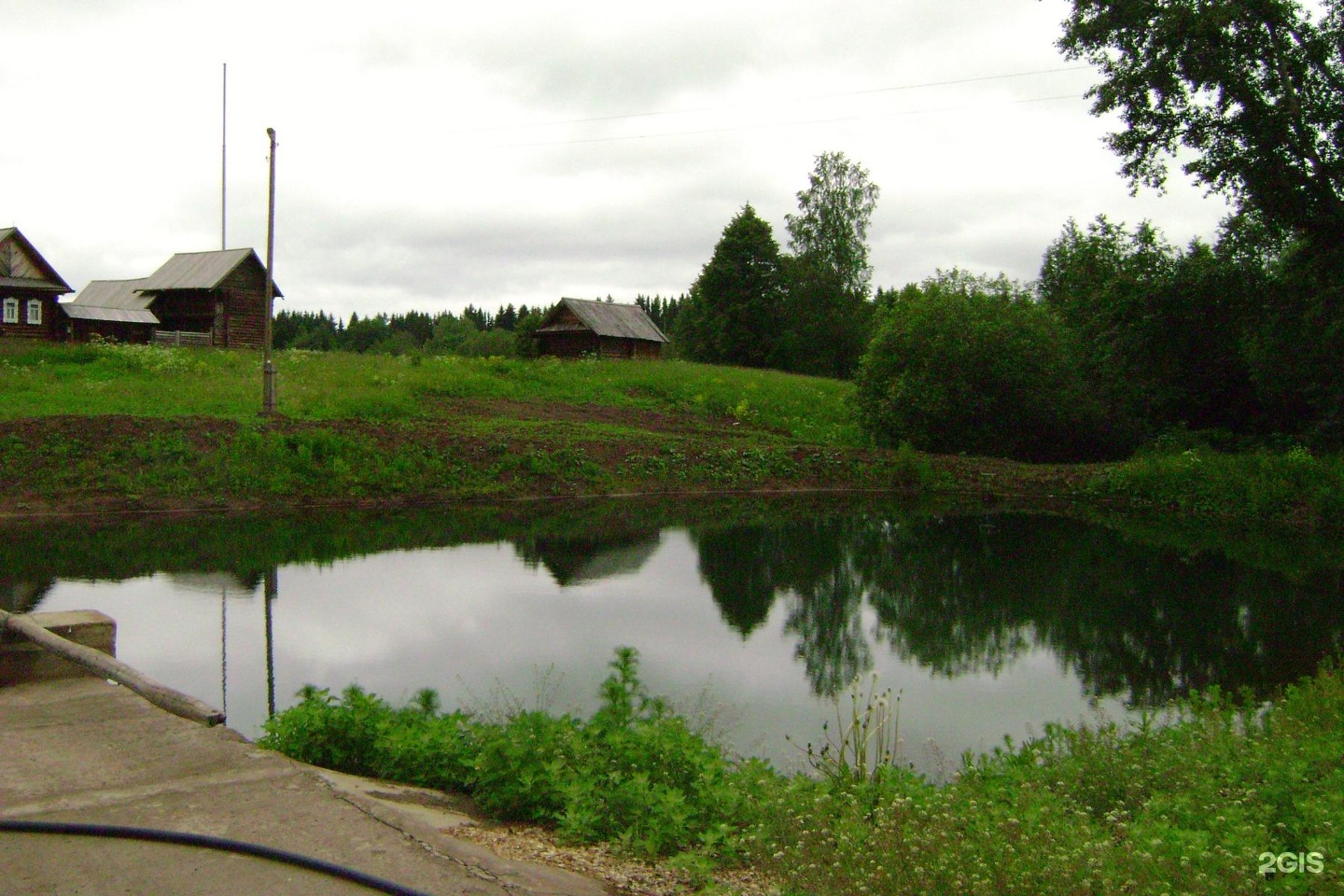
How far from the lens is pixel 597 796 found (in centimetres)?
543

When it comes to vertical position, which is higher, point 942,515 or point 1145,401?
point 1145,401

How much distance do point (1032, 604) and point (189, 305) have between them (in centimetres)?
4054

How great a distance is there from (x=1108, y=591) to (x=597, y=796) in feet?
38.3

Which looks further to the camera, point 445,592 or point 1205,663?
point 445,592

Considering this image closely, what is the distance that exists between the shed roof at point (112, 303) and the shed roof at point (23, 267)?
1268 mm

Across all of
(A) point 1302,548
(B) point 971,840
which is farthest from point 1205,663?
(A) point 1302,548

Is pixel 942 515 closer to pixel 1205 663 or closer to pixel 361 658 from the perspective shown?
pixel 1205 663

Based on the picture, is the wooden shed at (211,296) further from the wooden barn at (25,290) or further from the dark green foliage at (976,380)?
the dark green foliage at (976,380)

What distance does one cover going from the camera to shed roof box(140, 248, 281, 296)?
44344 millimetres

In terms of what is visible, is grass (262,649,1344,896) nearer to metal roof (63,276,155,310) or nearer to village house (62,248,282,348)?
village house (62,248,282,348)

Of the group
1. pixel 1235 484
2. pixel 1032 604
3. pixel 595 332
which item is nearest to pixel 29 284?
pixel 595 332

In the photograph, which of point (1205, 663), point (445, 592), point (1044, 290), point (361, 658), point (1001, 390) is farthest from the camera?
point (1044, 290)

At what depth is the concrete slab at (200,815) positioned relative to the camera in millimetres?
4113

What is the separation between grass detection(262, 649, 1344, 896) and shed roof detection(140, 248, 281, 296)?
1631 inches
